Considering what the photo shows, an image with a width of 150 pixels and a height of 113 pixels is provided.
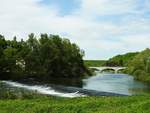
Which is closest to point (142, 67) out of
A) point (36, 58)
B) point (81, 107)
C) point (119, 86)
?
point (119, 86)

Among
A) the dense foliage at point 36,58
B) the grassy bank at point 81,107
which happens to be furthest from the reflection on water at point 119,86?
the grassy bank at point 81,107

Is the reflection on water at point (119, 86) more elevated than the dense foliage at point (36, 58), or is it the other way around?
the dense foliage at point (36, 58)

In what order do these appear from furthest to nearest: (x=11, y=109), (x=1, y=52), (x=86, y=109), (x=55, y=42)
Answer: (x=55, y=42), (x=1, y=52), (x=11, y=109), (x=86, y=109)

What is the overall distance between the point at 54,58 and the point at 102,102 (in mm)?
69008

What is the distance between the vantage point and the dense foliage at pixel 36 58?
87.8 m

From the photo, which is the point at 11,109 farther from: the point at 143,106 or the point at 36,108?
the point at 143,106

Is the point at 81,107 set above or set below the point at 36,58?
below

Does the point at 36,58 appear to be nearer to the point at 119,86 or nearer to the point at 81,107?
the point at 119,86

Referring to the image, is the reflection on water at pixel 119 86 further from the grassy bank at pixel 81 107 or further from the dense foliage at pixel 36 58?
the grassy bank at pixel 81 107

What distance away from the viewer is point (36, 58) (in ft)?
300

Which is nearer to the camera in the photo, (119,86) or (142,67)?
(119,86)

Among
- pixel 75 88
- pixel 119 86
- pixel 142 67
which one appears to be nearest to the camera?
pixel 75 88

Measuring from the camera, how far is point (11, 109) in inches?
962

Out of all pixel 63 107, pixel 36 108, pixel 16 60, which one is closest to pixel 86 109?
pixel 63 107
